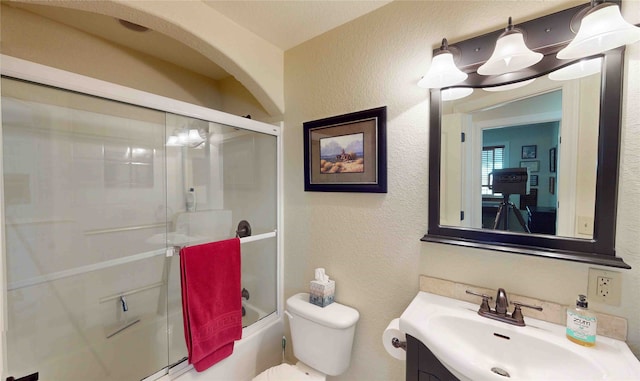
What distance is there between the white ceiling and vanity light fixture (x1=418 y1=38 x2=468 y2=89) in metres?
0.48

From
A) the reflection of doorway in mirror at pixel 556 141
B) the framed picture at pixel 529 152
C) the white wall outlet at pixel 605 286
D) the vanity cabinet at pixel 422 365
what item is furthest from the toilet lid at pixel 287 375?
the framed picture at pixel 529 152

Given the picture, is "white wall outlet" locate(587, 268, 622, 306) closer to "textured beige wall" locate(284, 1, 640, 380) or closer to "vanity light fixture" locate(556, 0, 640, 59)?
"textured beige wall" locate(284, 1, 640, 380)

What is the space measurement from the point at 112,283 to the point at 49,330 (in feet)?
1.12

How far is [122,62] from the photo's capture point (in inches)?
71.6

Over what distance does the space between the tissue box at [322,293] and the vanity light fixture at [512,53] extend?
1376mm

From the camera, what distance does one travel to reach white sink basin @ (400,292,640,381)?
2.60ft

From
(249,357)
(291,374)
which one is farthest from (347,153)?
(249,357)

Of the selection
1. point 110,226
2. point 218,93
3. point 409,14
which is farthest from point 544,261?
point 218,93

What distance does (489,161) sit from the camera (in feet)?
3.80

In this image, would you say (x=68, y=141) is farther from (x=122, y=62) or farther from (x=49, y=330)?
(x=49, y=330)

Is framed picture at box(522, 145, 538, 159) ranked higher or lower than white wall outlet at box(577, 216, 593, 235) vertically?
higher

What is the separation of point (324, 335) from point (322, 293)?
221 millimetres

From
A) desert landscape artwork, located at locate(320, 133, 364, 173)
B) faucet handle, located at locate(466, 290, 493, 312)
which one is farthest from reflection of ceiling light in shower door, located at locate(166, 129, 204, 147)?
faucet handle, located at locate(466, 290, 493, 312)

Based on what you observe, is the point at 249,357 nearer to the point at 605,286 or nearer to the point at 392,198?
the point at 392,198
